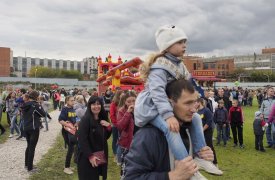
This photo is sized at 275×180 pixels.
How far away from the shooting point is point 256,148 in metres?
10.3

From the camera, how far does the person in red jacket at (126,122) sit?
573cm

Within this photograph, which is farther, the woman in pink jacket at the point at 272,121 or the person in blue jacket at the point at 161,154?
the woman in pink jacket at the point at 272,121

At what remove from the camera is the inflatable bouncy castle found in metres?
17.0

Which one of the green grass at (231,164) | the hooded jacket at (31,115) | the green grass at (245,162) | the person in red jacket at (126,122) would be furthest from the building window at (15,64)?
the person in red jacket at (126,122)

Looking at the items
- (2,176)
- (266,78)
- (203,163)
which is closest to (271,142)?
(2,176)

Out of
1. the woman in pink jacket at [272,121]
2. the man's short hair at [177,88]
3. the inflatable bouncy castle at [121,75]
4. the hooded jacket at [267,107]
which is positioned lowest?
the woman in pink jacket at [272,121]

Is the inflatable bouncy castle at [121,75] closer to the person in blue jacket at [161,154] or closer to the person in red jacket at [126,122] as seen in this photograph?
the person in red jacket at [126,122]

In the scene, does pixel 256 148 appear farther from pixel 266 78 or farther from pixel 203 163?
pixel 266 78

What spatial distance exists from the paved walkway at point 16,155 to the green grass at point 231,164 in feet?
1.00

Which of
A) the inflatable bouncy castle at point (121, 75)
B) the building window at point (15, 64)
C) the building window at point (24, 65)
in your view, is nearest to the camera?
the inflatable bouncy castle at point (121, 75)

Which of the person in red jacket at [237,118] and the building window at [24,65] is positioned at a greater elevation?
Result: the building window at [24,65]

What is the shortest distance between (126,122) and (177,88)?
374 centimetres

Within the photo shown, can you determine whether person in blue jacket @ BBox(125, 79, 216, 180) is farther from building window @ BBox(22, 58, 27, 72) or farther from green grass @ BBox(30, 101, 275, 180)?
building window @ BBox(22, 58, 27, 72)

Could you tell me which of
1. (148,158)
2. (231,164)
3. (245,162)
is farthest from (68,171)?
(148,158)
